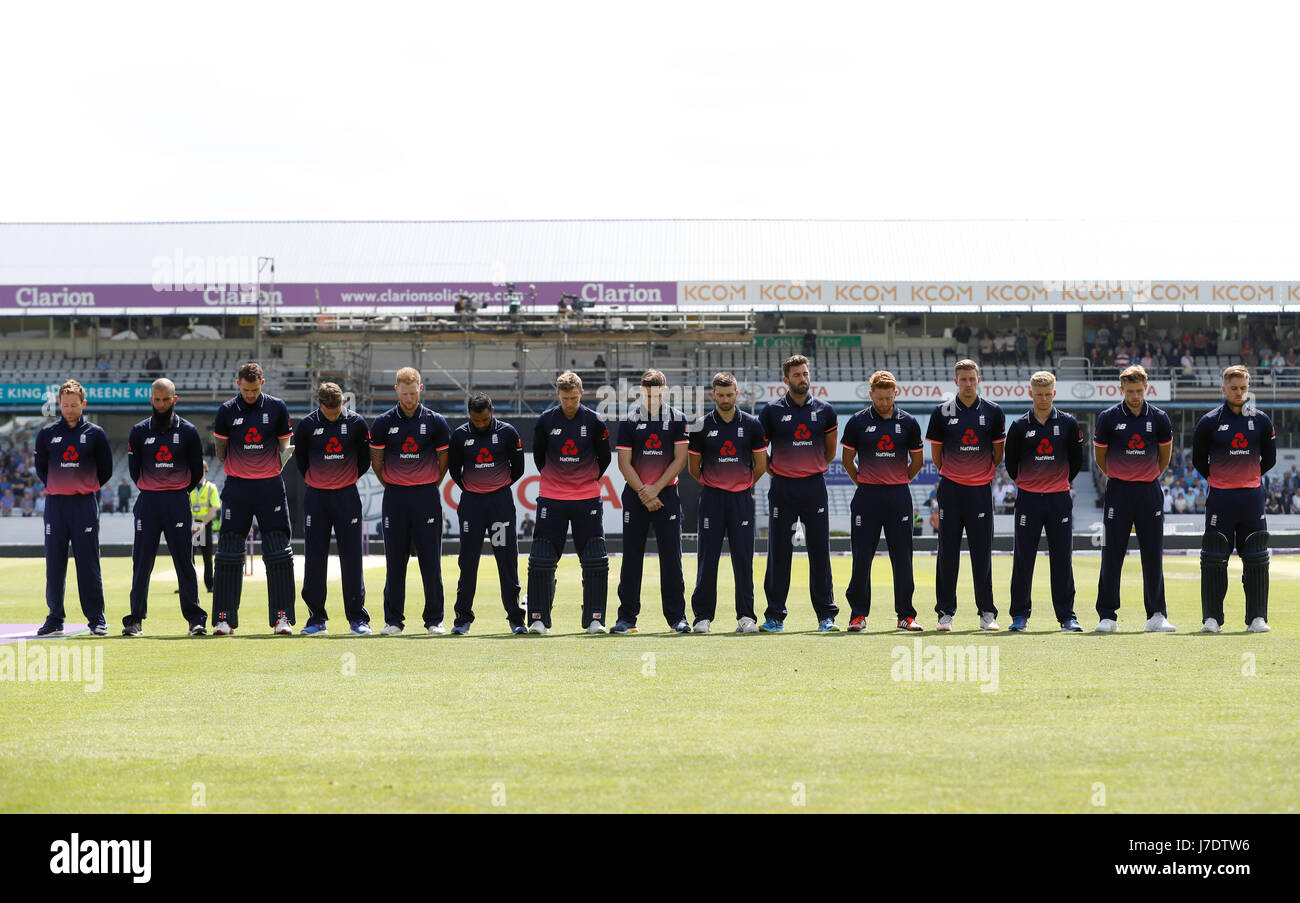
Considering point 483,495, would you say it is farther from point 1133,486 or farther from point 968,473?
point 1133,486

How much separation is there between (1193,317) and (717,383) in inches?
1759

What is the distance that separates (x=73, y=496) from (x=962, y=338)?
4185 cm

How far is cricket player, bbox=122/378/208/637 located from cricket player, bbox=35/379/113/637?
1.14 ft

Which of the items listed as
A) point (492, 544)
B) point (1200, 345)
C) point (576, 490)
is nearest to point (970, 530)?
point (576, 490)

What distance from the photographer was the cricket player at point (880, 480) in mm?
11938

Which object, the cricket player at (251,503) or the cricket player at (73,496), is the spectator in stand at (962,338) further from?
the cricket player at (73,496)

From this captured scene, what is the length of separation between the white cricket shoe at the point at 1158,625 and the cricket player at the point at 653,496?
384 centimetres

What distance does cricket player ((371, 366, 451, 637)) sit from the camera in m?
12.1

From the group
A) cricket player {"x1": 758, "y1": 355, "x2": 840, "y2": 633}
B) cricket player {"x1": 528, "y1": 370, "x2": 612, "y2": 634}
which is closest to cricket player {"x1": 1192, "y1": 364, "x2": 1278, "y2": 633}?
cricket player {"x1": 758, "y1": 355, "x2": 840, "y2": 633}
